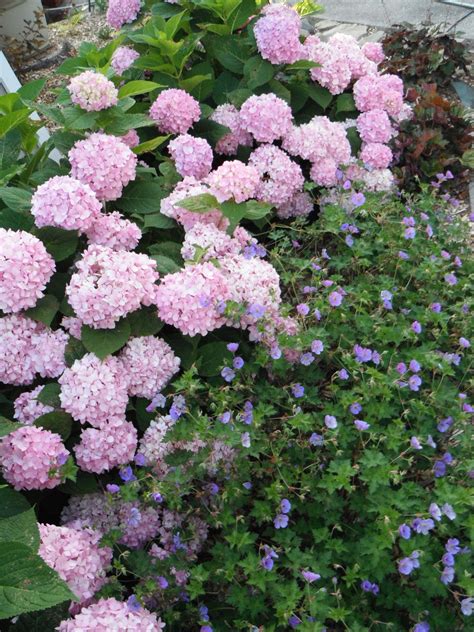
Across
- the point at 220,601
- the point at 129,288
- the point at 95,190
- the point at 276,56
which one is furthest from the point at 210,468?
the point at 276,56

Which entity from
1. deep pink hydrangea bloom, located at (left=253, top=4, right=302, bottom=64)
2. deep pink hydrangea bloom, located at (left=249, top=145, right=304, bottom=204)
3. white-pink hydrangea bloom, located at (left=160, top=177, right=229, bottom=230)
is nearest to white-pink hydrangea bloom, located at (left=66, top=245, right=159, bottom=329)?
white-pink hydrangea bloom, located at (left=160, top=177, right=229, bottom=230)

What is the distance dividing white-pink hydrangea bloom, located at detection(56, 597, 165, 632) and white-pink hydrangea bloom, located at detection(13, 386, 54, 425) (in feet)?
1.56

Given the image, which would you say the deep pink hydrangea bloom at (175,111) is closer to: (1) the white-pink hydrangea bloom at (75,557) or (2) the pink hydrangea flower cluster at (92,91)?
(2) the pink hydrangea flower cluster at (92,91)

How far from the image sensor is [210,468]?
155 centimetres

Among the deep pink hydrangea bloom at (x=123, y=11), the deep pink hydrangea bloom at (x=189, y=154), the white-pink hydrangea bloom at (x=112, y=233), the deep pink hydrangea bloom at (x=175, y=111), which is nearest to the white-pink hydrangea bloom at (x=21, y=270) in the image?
the white-pink hydrangea bloom at (x=112, y=233)

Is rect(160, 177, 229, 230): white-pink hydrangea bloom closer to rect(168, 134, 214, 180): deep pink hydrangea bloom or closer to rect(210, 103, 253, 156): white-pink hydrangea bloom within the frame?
rect(168, 134, 214, 180): deep pink hydrangea bloom

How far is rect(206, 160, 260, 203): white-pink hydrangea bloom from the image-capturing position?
1911mm

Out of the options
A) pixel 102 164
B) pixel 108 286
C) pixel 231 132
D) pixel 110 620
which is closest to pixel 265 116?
pixel 231 132

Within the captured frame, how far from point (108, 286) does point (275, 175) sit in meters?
0.93

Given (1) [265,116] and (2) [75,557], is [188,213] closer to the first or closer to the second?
A: (1) [265,116]

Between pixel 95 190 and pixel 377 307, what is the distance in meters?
0.88

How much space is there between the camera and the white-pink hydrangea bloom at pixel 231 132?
2492 mm

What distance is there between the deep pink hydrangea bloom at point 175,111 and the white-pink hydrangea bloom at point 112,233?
65 centimetres

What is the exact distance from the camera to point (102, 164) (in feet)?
6.13
